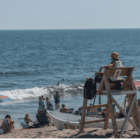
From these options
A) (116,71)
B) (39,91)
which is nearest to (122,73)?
(116,71)

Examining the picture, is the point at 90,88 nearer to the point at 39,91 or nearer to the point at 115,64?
the point at 115,64

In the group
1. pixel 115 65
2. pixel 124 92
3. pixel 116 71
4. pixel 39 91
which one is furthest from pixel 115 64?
pixel 39 91

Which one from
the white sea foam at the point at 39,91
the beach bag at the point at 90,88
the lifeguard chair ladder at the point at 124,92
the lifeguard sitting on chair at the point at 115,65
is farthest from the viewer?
the white sea foam at the point at 39,91

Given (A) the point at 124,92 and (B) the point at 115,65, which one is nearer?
(A) the point at 124,92

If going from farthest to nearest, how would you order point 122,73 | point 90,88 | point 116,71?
point 90,88 → point 122,73 → point 116,71

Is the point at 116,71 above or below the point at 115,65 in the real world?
below

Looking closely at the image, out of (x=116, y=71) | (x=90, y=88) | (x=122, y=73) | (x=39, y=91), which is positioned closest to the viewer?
(x=116, y=71)

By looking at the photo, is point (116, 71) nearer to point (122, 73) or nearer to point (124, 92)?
point (122, 73)

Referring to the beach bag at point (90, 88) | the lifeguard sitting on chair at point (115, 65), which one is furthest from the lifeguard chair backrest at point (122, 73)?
the beach bag at point (90, 88)

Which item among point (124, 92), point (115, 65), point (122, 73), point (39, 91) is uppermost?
point (115, 65)

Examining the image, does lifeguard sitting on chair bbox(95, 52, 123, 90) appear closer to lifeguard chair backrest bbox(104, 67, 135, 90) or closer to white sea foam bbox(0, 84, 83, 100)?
lifeguard chair backrest bbox(104, 67, 135, 90)

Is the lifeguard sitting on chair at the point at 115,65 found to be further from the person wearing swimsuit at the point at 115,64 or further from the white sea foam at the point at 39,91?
the white sea foam at the point at 39,91

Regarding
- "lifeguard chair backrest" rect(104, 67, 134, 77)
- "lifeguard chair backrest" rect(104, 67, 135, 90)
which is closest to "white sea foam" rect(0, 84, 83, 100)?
"lifeguard chair backrest" rect(104, 67, 135, 90)

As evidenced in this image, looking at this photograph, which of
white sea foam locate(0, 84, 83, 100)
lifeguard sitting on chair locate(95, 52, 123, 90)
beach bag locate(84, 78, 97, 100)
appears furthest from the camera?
white sea foam locate(0, 84, 83, 100)
